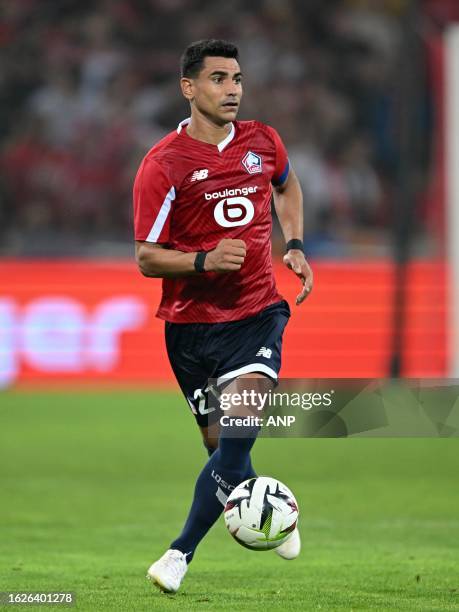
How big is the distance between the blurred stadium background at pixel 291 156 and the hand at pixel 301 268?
1032cm

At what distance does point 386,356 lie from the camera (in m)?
17.0

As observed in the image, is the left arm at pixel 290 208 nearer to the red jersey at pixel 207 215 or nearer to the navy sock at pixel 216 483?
the red jersey at pixel 207 215

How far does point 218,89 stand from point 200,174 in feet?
1.23

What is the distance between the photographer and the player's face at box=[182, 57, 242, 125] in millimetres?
5750

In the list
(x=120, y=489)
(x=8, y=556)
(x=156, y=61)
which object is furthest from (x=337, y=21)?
(x=8, y=556)

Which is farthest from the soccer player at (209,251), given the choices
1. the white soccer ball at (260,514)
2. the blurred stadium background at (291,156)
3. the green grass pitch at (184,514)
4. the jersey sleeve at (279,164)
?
the blurred stadium background at (291,156)

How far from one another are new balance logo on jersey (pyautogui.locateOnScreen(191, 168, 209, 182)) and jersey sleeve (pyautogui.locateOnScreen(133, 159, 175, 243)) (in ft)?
0.37

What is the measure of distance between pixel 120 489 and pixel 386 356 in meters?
8.00

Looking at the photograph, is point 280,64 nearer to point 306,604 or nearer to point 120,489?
point 120,489

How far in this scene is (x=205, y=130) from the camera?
5.85m

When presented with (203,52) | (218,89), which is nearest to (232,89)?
(218,89)

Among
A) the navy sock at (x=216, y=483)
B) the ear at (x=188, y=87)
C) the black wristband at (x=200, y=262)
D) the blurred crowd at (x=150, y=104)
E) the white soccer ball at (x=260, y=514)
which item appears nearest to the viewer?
the white soccer ball at (x=260, y=514)

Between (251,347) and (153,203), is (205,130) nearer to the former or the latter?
(153,203)

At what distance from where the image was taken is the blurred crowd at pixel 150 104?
20.0m
